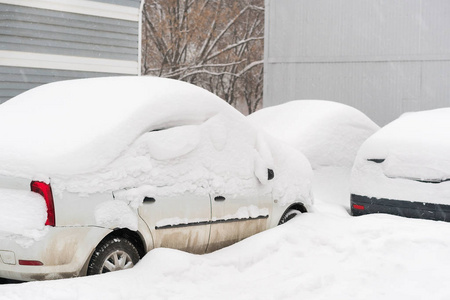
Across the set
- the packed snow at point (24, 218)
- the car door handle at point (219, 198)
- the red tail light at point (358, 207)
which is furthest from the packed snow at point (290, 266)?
the red tail light at point (358, 207)

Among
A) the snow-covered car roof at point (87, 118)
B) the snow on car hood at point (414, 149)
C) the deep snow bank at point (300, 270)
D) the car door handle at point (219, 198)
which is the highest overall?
the snow-covered car roof at point (87, 118)

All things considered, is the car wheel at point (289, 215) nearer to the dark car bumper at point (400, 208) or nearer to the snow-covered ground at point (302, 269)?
the snow-covered ground at point (302, 269)

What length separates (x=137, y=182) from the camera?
17.2 ft

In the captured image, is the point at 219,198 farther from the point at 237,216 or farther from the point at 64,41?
the point at 64,41

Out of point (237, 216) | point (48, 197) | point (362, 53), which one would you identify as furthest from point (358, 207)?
point (362, 53)

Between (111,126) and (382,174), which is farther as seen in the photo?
(382,174)

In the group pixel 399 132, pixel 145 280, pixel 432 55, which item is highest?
pixel 432 55

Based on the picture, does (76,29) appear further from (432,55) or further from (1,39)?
(432,55)

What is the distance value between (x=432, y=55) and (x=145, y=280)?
12374 mm

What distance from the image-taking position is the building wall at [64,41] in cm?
1137

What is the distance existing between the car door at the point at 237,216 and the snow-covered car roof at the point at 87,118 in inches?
31.2

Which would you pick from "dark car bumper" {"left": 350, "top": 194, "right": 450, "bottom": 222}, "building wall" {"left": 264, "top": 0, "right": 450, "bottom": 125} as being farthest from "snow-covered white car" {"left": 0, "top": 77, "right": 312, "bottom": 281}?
"building wall" {"left": 264, "top": 0, "right": 450, "bottom": 125}

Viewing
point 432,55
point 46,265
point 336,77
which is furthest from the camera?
Result: point 336,77

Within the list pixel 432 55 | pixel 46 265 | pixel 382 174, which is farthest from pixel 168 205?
pixel 432 55
